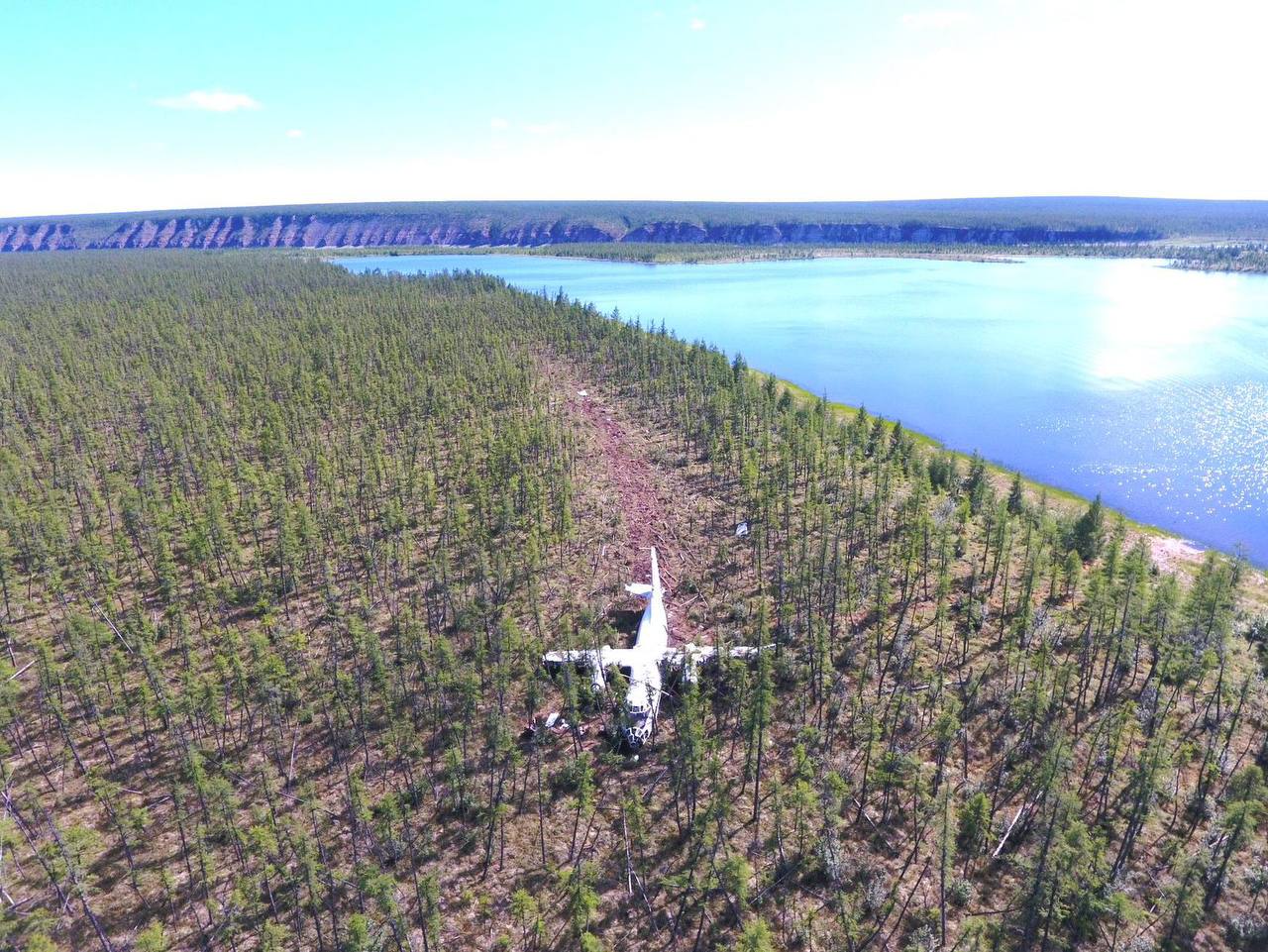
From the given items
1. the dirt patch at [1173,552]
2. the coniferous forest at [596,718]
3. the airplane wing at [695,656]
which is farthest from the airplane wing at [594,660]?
the dirt patch at [1173,552]

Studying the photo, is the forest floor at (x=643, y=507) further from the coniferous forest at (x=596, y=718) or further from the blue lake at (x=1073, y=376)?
the blue lake at (x=1073, y=376)

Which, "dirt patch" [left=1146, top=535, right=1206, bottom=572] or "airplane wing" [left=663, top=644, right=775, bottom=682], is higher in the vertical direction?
"airplane wing" [left=663, top=644, right=775, bottom=682]

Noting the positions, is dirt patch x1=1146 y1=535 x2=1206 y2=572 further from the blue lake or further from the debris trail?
the debris trail

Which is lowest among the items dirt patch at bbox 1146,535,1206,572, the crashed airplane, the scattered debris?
dirt patch at bbox 1146,535,1206,572

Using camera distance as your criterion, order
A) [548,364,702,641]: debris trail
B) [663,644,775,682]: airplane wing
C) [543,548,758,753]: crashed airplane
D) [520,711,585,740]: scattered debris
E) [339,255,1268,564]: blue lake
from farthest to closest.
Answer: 1. [339,255,1268,564]: blue lake
2. [548,364,702,641]: debris trail
3. [663,644,775,682]: airplane wing
4. [520,711,585,740]: scattered debris
5. [543,548,758,753]: crashed airplane

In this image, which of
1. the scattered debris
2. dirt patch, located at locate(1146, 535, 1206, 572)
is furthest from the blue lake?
the scattered debris
